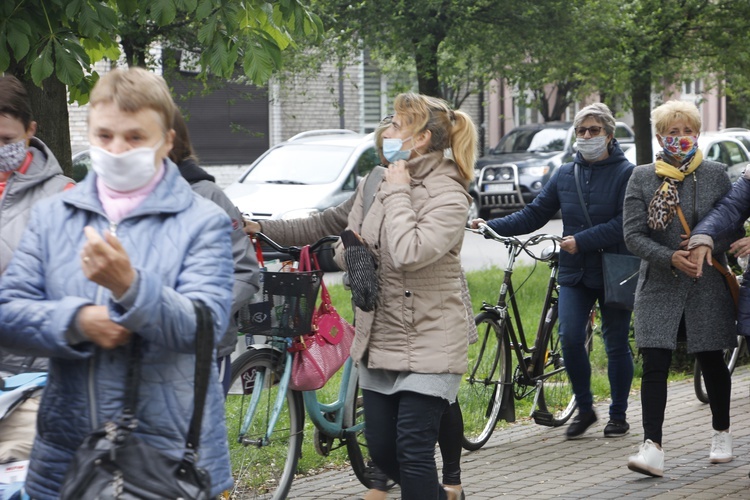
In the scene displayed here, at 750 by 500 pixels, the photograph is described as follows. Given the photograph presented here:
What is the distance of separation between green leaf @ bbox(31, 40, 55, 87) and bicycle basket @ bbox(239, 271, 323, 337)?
4.46 ft

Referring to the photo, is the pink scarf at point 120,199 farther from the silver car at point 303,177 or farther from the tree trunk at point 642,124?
the tree trunk at point 642,124

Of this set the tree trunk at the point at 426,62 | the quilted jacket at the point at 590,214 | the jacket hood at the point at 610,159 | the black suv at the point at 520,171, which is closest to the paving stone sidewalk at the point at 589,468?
the quilted jacket at the point at 590,214

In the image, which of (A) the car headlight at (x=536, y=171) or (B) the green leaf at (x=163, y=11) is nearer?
(B) the green leaf at (x=163, y=11)

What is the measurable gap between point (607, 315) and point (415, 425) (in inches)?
103

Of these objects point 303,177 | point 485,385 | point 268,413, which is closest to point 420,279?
point 268,413

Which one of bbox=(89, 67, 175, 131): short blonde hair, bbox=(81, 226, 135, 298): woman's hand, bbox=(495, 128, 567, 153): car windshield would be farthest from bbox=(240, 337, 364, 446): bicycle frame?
bbox=(495, 128, 567, 153): car windshield

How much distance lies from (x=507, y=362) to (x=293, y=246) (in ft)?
6.44

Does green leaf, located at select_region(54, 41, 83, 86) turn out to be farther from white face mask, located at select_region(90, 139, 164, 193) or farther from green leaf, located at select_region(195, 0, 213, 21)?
white face mask, located at select_region(90, 139, 164, 193)

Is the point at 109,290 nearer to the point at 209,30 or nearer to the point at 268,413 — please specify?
the point at 268,413

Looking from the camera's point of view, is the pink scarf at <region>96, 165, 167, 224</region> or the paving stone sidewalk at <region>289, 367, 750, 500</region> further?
the paving stone sidewalk at <region>289, 367, 750, 500</region>

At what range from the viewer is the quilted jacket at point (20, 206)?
3.60 m

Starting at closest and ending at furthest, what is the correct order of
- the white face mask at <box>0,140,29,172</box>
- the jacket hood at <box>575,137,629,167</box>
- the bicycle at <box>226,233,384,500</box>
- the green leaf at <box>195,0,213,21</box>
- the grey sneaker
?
the white face mask at <box>0,140,29,172</box> < the bicycle at <box>226,233,384,500</box> < the green leaf at <box>195,0,213,21</box> < the jacket hood at <box>575,137,629,167</box> < the grey sneaker

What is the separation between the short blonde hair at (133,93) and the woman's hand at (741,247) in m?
3.44

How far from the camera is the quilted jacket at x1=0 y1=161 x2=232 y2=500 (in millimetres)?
2852
